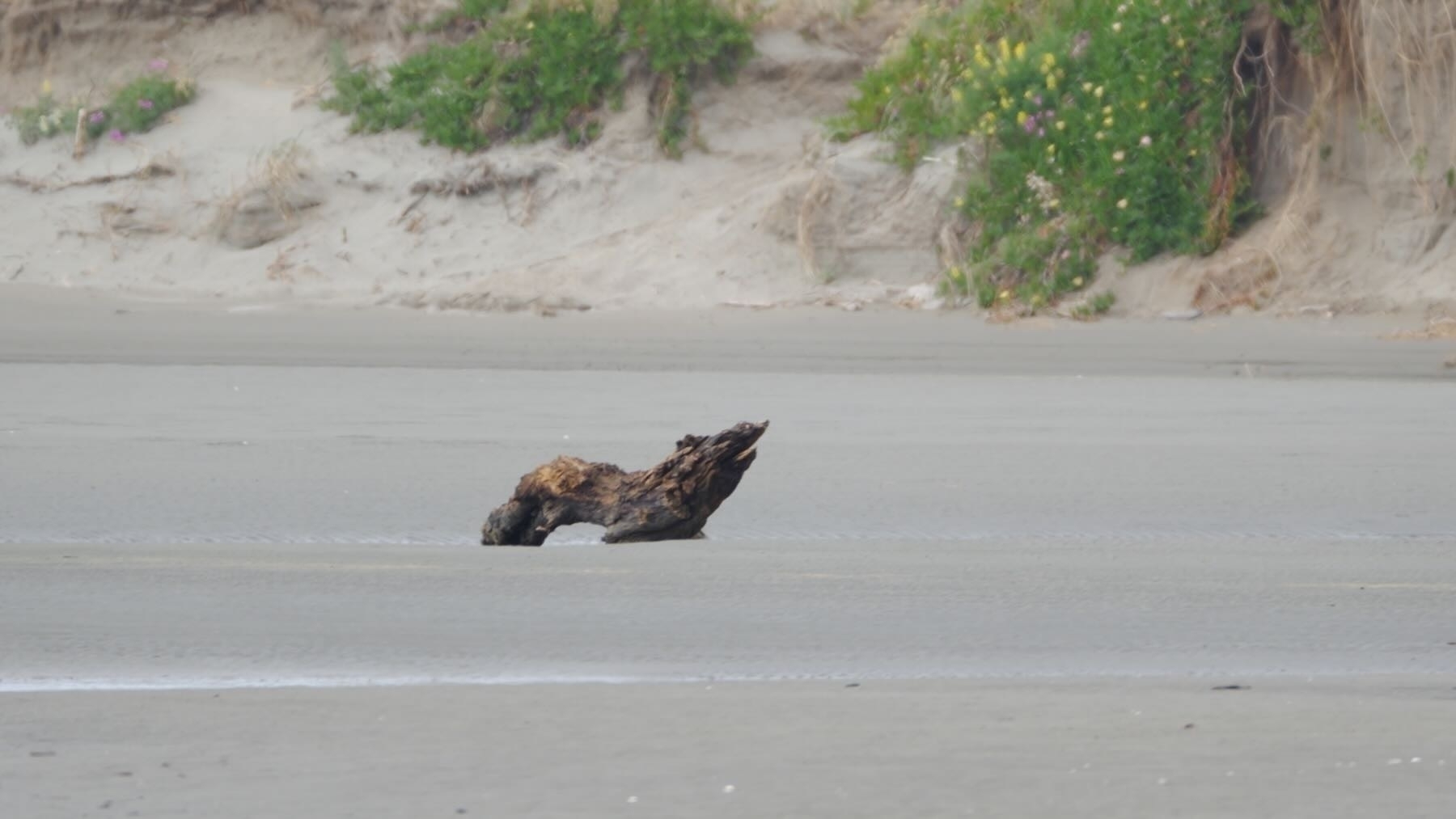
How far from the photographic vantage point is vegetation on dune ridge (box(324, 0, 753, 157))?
553 inches

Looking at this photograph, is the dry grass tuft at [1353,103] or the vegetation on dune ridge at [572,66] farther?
the vegetation on dune ridge at [572,66]

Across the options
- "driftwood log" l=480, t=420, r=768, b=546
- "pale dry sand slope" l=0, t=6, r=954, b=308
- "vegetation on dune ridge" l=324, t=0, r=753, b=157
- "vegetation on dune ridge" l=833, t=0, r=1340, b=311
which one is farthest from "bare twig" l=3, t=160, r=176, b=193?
"driftwood log" l=480, t=420, r=768, b=546

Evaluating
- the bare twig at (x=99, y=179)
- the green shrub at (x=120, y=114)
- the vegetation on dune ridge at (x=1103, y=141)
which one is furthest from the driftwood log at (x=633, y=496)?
the green shrub at (x=120, y=114)

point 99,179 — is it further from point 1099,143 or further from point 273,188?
point 1099,143

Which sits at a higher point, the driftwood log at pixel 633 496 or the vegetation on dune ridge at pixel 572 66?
the vegetation on dune ridge at pixel 572 66

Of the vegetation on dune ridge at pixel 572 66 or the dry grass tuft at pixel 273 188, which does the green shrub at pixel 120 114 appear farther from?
the vegetation on dune ridge at pixel 572 66

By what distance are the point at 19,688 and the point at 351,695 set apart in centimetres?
60

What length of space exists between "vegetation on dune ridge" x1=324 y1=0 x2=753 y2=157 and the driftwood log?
9370 millimetres

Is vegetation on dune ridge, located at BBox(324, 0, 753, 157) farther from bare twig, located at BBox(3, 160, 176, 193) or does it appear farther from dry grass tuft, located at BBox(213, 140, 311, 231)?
bare twig, located at BBox(3, 160, 176, 193)

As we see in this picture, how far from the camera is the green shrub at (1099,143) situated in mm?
11492

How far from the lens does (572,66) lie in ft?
46.6

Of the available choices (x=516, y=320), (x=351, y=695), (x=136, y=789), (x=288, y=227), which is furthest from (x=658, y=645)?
(x=288, y=227)

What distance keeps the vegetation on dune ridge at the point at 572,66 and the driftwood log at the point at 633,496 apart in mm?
9370

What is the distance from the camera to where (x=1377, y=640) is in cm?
384
